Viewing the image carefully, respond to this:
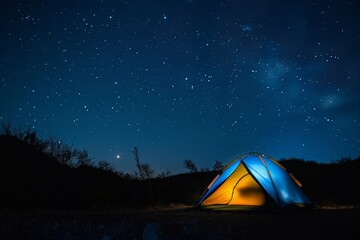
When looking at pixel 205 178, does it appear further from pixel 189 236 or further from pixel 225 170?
pixel 189 236

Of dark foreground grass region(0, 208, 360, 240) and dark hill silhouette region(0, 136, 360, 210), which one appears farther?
dark hill silhouette region(0, 136, 360, 210)

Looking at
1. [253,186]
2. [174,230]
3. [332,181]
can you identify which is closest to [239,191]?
[253,186]

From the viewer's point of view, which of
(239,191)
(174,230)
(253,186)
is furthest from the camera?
(239,191)

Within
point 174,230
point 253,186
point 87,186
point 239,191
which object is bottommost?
point 174,230

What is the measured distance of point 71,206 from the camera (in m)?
9.39

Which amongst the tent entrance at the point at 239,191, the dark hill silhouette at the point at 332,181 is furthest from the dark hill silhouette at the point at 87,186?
the tent entrance at the point at 239,191

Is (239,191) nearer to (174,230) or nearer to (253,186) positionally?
(253,186)

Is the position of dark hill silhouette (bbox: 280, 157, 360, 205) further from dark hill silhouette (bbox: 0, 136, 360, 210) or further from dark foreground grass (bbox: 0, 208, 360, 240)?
dark foreground grass (bbox: 0, 208, 360, 240)

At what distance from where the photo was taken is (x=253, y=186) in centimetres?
892

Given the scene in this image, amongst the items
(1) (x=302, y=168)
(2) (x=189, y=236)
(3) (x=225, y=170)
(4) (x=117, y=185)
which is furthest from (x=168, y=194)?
(2) (x=189, y=236)

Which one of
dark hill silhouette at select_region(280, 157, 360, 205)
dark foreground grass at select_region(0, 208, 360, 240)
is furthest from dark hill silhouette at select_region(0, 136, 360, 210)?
dark foreground grass at select_region(0, 208, 360, 240)

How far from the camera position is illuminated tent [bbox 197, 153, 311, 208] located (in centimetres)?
839

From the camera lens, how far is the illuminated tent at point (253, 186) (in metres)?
8.39

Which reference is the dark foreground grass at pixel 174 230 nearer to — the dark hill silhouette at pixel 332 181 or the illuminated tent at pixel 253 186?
the illuminated tent at pixel 253 186
